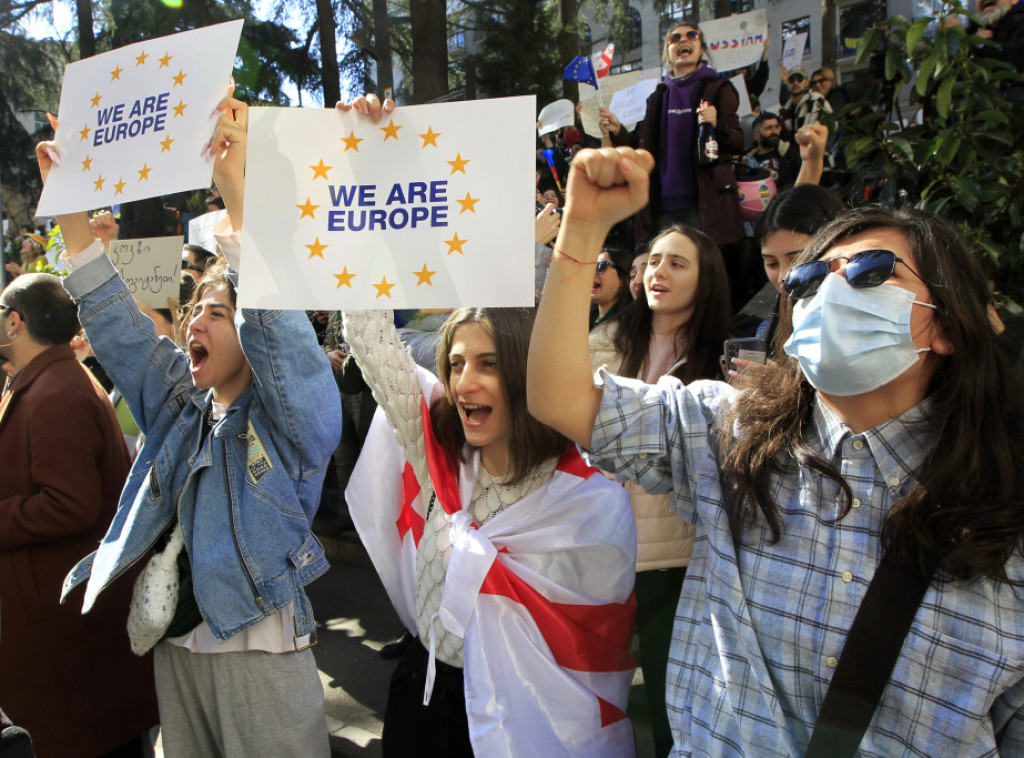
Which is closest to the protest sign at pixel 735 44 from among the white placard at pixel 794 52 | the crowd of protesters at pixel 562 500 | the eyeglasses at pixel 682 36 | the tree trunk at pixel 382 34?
the white placard at pixel 794 52

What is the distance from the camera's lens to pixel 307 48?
479 inches

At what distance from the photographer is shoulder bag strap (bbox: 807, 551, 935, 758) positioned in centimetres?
131

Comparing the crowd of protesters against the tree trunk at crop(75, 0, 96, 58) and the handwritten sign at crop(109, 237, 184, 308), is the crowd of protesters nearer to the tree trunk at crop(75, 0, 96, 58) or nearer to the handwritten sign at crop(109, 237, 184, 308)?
the handwritten sign at crop(109, 237, 184, 308)

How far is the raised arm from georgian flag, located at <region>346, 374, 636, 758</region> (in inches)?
23.3

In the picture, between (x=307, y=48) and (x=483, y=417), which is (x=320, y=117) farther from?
(x=307, y=48)

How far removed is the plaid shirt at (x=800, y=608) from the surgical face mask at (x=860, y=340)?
0.09m

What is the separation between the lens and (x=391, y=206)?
1.89 m

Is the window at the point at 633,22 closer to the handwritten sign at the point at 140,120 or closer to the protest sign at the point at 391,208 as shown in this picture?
the handwritten sign at the point at 140,120

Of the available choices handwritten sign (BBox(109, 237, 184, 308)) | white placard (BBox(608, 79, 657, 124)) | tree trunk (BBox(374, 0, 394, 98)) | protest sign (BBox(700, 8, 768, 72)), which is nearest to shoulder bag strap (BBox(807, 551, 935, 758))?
handwritten sign (BBox(109, 237, 184, 308))

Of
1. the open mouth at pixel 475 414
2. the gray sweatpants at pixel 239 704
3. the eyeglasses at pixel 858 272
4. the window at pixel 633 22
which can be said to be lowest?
the gray sweatpants at pixel 239 704

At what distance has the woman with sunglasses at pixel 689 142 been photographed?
4.88 metres

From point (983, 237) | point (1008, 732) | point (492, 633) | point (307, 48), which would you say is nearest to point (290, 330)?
point (492, 633)

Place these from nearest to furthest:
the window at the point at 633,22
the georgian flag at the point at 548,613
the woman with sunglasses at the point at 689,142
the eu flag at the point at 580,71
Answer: the georgian flag at the point at 548,613 < the woman with sunglasses at the point at 689,142 < the eu flag at the point at 580,71 < the window at the point at 633,22

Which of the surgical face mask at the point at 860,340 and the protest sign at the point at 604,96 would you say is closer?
the surgical face mask at the point at 860,340
